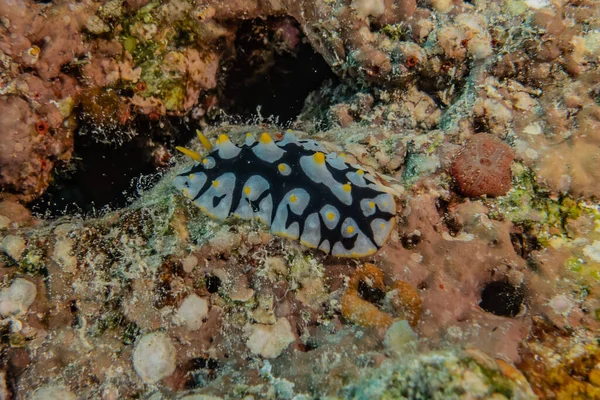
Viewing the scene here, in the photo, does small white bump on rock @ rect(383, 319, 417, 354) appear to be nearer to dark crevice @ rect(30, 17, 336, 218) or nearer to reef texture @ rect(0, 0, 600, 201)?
reef texture @ rect(0, 0, 600, 201)

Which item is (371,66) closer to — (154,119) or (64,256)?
(154,119)

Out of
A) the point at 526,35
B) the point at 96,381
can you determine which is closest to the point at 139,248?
the point at 96,381

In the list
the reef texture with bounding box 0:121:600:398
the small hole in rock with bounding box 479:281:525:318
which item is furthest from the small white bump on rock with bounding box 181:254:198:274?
the small hole in rock with bounding box 479:281:525:318

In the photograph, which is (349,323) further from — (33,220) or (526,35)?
(526,35)

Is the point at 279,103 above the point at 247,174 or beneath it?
above

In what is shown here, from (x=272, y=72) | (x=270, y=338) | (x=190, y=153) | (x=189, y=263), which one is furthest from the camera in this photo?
(x=272, y=72)

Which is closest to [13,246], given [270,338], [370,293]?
[270,338]

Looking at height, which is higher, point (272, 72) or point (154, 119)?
point (272, 72)
